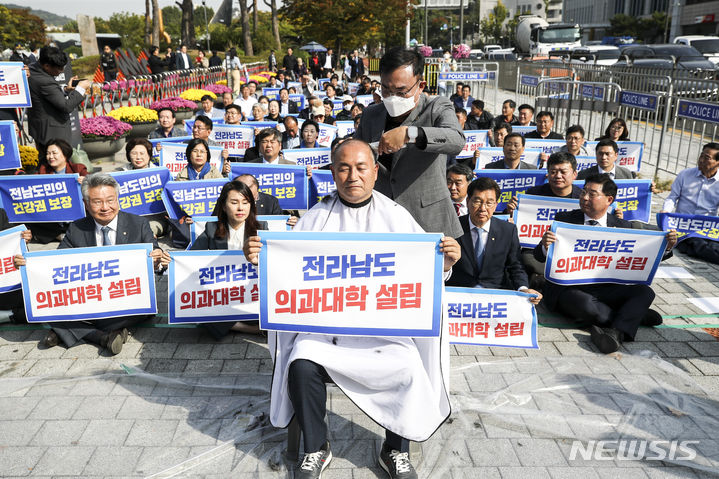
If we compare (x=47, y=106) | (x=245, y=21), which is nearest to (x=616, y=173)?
(x=47, y=106)

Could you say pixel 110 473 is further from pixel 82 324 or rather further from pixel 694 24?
pixel 694 24

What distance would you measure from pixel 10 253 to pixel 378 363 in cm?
370

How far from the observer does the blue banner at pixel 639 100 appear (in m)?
11.0

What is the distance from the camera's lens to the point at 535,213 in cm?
652

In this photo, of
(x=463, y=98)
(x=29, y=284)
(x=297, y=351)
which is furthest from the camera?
(x=463, y=98)

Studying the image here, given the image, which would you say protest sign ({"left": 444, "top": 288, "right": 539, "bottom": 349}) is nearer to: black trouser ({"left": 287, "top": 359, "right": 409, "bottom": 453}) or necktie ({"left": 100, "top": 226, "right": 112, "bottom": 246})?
black trouser ({"left": 287, "top": 359, "right": 409, "bottom": 453})

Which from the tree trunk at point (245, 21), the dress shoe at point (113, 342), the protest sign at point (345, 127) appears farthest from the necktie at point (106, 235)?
the tree trunk at point (245, 21)

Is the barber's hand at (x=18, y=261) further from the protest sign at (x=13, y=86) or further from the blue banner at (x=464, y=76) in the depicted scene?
the blue banner at (x=464, y=76)

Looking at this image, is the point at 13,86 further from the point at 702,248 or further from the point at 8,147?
the point at 702,248

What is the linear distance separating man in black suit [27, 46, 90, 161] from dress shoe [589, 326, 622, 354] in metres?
7.52

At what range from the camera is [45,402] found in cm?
416

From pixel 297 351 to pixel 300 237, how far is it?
25.4 inches

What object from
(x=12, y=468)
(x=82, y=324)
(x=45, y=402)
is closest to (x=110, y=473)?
(x=12, y=468)

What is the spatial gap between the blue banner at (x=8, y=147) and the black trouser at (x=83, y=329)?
4.02 m
